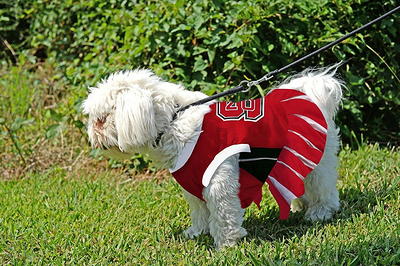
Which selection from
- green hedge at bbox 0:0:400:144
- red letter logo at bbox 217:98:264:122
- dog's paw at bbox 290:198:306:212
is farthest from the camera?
green hedge at bbox 0:0:400:144

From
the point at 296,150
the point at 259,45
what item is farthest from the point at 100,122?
the point at 259,45

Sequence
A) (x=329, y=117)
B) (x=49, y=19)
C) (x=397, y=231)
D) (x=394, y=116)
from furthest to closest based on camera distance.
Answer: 1. (x=49, y=19)
2. (x=394, y=116)
3. (x=329, y=117)
4. (x=397, y=231)

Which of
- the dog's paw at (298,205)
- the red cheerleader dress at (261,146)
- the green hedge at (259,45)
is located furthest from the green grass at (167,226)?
the green hedge at (259,45)

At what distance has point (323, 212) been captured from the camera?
4566mm

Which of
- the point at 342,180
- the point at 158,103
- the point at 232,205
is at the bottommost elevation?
the point at 342,180

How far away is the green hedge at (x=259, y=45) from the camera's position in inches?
231

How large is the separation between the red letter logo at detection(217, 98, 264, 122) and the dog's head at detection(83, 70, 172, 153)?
0.40 metres

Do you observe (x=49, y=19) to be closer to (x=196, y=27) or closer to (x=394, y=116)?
(x=196, y=27)

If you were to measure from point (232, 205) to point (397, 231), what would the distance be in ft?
3.33

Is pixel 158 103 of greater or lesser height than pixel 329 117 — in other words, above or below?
above

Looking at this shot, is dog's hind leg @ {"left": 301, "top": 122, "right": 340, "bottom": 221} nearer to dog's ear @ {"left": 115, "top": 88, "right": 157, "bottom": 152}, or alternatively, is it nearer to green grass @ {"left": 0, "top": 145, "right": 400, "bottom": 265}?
green grass @ {"left": 0, "top": 145, "right": 400, "bottom": 265}

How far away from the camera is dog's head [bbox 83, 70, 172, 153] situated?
3.83m

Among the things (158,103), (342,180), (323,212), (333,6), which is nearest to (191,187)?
(158,103)

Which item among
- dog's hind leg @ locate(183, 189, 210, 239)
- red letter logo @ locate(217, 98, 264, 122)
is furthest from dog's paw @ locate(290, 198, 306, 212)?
red letter logo @ locate(217, 98, 264, 122)
